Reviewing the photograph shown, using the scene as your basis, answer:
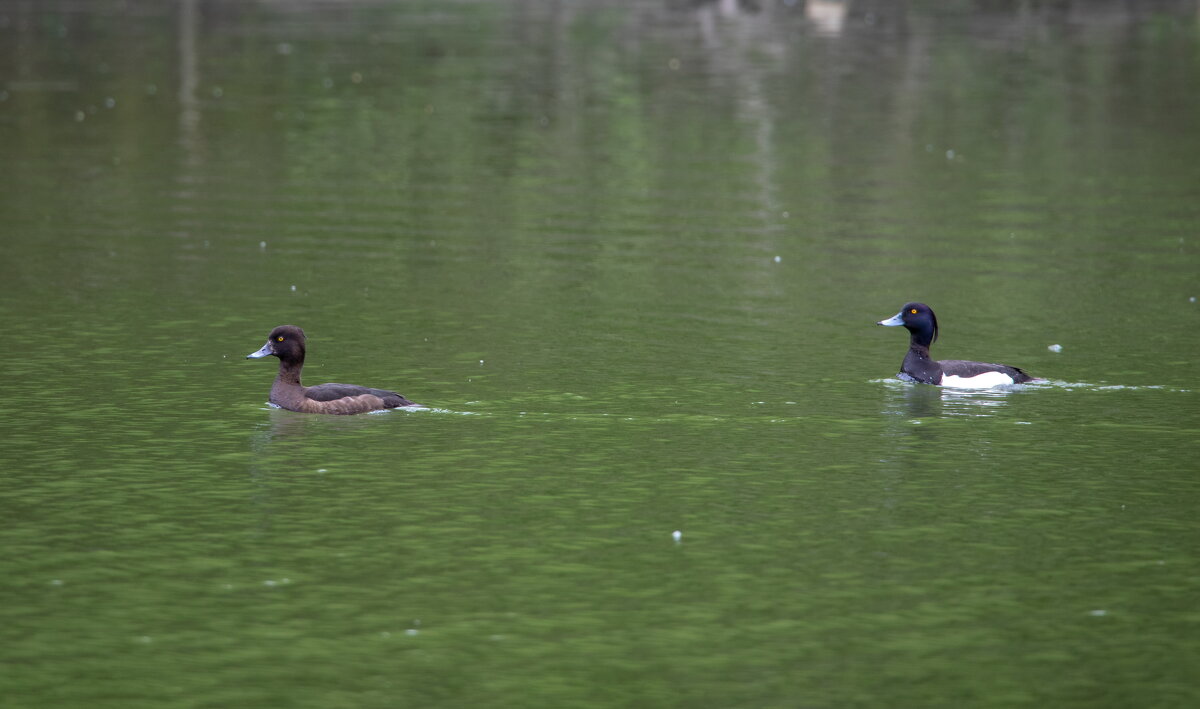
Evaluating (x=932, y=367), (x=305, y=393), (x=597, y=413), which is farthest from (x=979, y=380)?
(x=305, y=393)

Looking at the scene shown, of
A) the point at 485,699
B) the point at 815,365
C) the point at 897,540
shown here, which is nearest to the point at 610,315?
the point at 815,365

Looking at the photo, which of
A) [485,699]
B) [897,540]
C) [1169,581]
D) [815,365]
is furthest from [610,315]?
[485,699]

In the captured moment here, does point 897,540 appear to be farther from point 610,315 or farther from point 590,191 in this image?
point 590,191

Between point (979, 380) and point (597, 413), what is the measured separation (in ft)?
12.3

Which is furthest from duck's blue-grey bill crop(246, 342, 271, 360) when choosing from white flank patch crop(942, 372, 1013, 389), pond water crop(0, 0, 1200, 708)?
white flank patch crop(942, 372, 1013, 389)

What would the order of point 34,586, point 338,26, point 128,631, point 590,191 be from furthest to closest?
point 338,26 → point 590,191 → point 34,586 → point 128,631

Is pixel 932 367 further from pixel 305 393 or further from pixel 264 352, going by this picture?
pixel 264 352

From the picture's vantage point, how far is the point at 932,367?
1767 cm

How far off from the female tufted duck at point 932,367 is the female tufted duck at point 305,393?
15.9 ft

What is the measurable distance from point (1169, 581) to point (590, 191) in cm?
1890

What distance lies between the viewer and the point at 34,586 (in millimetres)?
11547

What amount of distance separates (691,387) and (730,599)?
19.8 feet

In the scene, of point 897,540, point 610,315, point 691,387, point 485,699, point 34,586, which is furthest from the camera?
point 610,315

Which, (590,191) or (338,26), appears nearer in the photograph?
(590,191)
